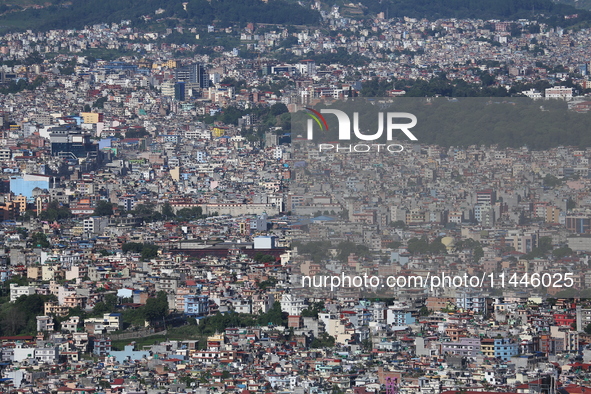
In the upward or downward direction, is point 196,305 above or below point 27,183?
below

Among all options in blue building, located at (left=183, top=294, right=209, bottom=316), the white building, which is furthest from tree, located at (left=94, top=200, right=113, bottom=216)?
blue building, located at (left=183, top=294, right=209, bottom=316)

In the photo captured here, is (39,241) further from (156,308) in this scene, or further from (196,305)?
(156,308)

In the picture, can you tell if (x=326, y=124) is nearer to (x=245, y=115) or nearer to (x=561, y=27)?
(x=245, y=115)

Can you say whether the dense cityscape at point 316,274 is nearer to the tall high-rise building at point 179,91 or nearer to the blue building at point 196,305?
the blue building at point 196,305

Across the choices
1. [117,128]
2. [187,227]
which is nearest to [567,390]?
[187,227]

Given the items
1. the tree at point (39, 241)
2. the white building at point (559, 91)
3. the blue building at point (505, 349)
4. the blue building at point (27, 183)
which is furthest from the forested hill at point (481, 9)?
the blue building at point (505, 349)

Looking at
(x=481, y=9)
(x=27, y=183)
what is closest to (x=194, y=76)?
(x=27, y=183)
